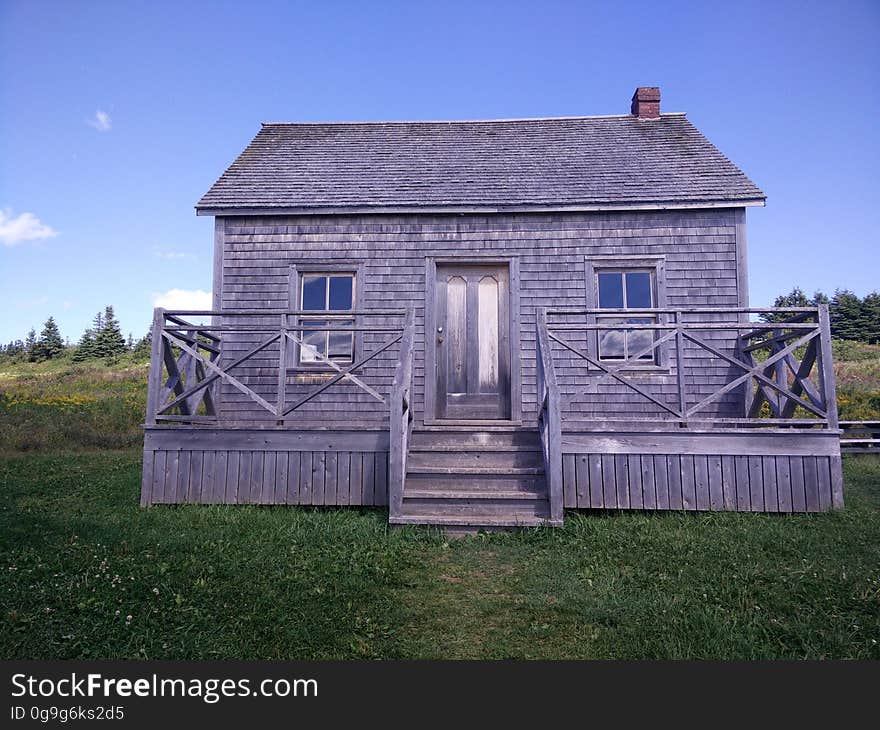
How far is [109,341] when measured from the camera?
34.9 meters

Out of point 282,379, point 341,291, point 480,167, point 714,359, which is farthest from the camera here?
point 480,167

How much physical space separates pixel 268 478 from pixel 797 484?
5.83 m

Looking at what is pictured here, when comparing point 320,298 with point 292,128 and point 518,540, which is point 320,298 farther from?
point 518,540

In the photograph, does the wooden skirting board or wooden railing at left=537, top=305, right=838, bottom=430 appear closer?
the wooden skirting board

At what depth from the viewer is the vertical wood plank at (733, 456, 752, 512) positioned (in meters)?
6.19

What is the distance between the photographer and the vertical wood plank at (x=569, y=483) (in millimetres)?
6254

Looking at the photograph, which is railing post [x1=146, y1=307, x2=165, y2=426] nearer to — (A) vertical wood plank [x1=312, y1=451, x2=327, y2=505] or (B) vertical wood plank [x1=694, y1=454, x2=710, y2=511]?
(A) vertical wood plank [x1=312, y1=451, x2=327, y2=505]

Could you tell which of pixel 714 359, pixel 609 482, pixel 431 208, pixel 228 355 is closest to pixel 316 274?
pixel 228 355

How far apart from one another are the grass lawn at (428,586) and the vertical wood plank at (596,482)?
27 cm

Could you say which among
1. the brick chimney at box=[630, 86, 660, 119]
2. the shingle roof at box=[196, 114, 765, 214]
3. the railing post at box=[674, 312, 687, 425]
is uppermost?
the brick chimney at box=[630, 86, 660, 119]

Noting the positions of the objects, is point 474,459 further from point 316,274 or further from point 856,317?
point 856,317

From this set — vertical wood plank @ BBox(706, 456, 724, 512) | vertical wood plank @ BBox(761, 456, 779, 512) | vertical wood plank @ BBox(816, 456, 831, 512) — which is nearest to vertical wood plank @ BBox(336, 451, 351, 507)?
vertical wood plank @ BBox(706, 456, 724, 512)

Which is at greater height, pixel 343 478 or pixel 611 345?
pixel 611 345

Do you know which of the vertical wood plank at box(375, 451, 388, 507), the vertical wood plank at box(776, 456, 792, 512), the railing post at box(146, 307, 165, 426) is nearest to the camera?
the vertical wood plank at box(776, 456, 792, 512)
